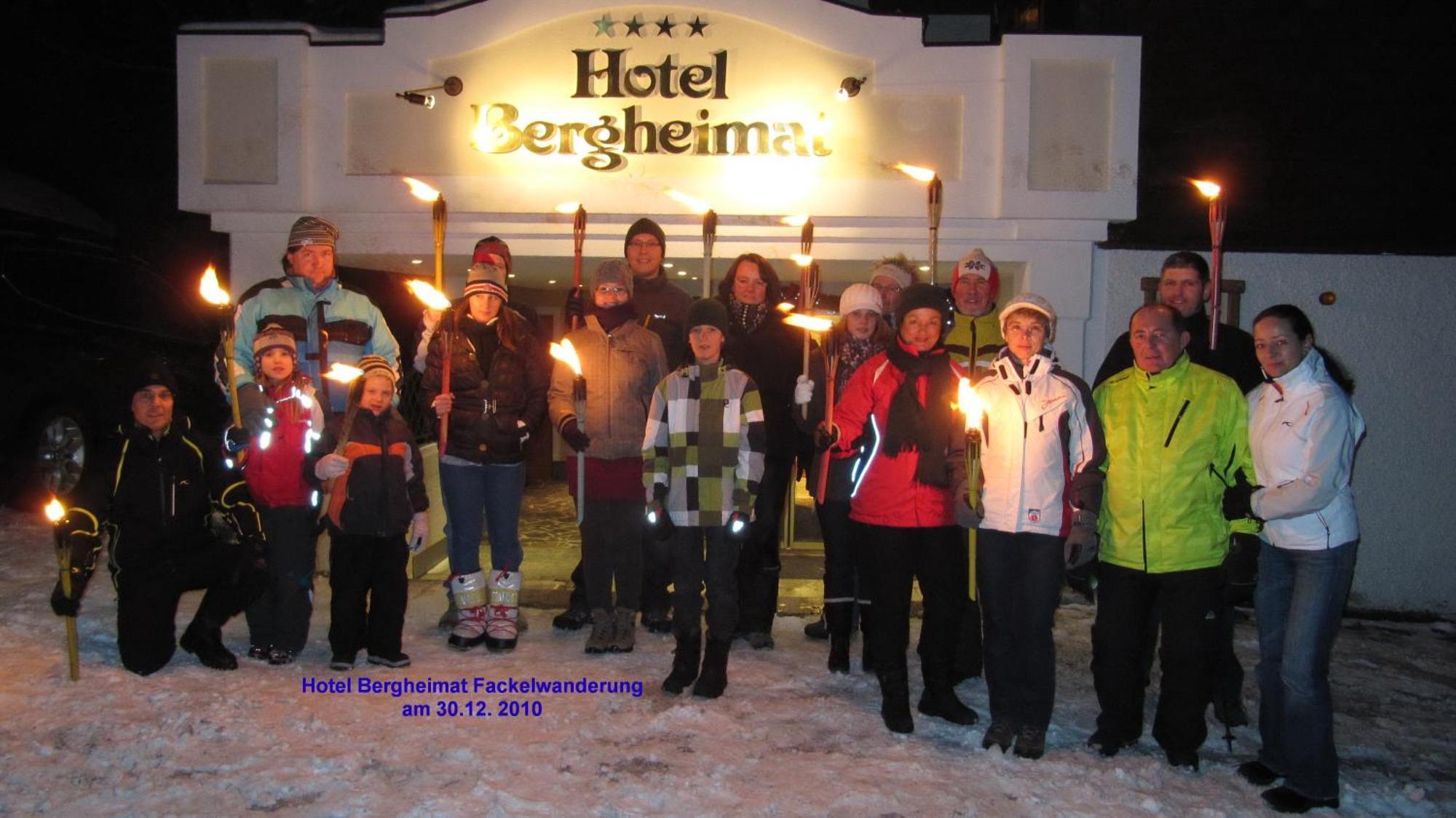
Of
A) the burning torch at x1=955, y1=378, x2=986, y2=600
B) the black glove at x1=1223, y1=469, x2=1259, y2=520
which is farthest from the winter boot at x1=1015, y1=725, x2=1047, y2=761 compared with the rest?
the black glove at x1=1223, y1=469, x2=1259, y2=520

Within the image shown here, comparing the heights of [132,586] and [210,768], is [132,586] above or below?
above

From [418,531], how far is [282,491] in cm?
74

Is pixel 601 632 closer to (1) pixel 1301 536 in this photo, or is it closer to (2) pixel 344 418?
(2) pixel 344 418

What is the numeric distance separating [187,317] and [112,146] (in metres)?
6.67

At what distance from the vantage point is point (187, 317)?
1069cm

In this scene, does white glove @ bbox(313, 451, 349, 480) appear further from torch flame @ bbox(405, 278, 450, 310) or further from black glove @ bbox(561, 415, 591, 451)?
black glove @ bbox(561, 415, 591, 451)

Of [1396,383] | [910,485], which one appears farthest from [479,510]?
[1396,383]

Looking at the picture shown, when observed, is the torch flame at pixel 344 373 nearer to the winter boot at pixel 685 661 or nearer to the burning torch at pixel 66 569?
the burning torch at pixel 66 569

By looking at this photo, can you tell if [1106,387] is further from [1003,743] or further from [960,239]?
[960,239]

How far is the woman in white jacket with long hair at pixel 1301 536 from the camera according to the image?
4.04 m

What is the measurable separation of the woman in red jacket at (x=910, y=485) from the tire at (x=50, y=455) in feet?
25.7

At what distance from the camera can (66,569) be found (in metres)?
5.00

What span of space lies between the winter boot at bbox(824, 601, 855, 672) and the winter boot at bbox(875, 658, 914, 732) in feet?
2.67

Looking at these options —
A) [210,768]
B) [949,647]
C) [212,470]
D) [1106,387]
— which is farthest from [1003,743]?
[212,470]
